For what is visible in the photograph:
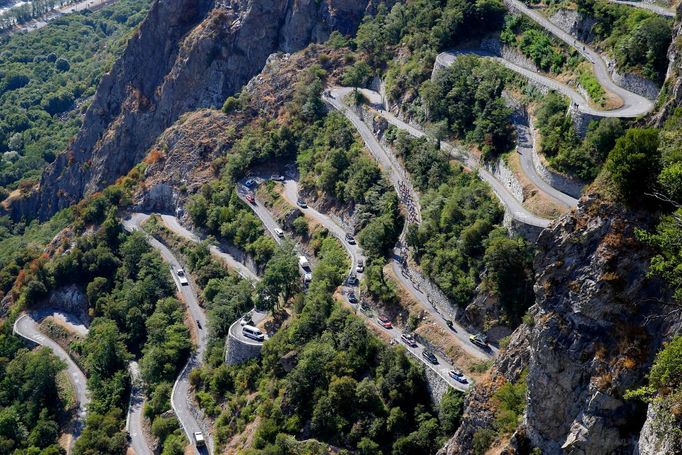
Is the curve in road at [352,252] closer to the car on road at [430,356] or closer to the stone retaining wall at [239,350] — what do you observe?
the car on road at [430,356]

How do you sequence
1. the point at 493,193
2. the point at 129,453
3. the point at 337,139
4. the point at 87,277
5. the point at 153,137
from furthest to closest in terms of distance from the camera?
the point at 153,137 → the point at 87,277 → the point at 337,139 → the point at 129,453 → the point at 493,193

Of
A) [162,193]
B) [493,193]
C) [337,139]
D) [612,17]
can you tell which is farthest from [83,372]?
[612,17]

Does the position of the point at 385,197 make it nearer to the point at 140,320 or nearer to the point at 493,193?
the point at 493,193

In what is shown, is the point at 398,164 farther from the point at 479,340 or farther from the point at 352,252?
the point at 479,340

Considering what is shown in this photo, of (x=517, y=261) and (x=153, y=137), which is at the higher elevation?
(x=517, y=261)

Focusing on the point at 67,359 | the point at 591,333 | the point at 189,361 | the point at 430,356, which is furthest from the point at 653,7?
the point at 67,359

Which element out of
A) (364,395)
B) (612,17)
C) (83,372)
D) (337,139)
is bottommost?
(83,372)

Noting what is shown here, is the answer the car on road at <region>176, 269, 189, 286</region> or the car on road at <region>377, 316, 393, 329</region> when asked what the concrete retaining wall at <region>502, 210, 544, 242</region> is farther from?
the car on road at <region>176, 269, 189, 286</region>

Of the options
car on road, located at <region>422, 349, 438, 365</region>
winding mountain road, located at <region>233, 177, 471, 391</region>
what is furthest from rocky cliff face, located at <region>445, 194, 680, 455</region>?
car on road, located at <region>422, 349, 438, 365</region>
